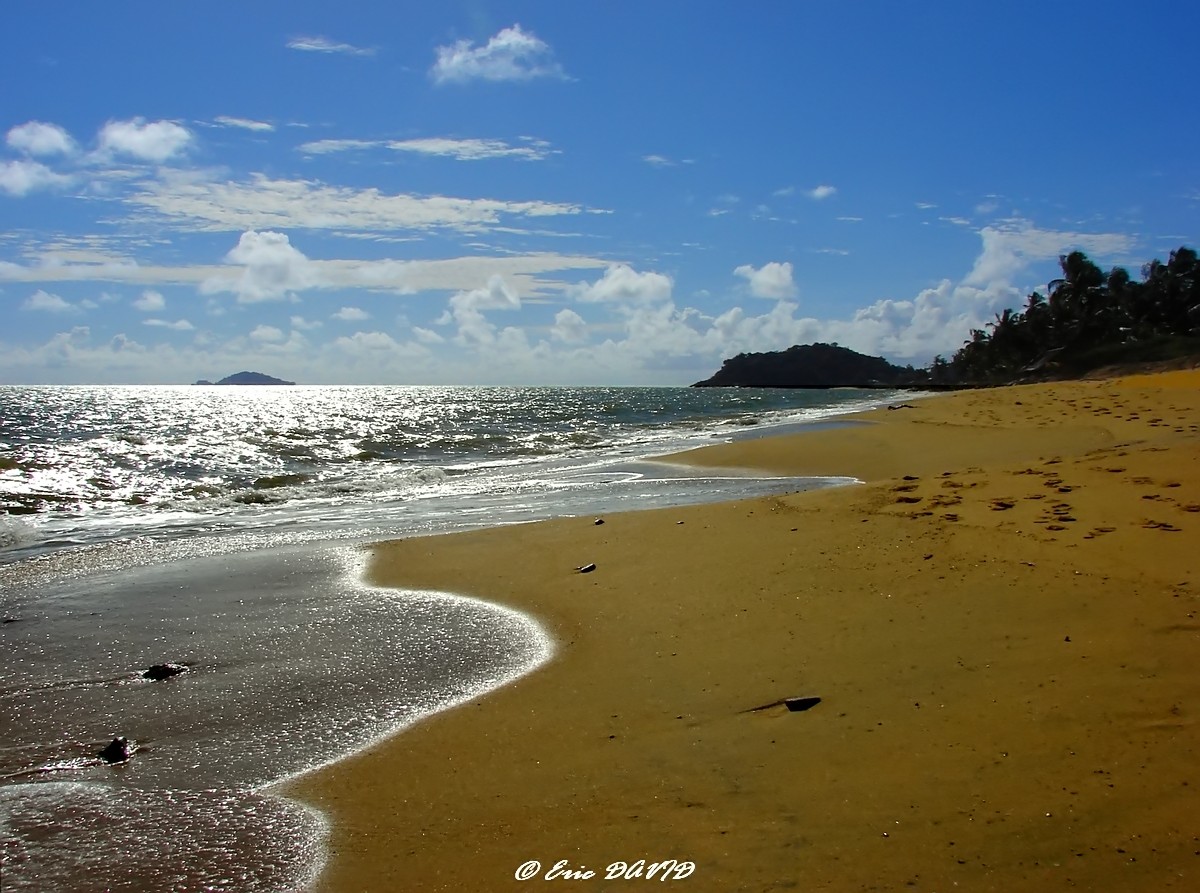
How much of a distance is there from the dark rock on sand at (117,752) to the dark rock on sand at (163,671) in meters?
1.21

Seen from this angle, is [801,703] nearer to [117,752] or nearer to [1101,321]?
[117,752]

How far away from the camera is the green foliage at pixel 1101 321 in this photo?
79.4m

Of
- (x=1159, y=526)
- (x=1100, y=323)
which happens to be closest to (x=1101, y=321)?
(x=1100, y=323)

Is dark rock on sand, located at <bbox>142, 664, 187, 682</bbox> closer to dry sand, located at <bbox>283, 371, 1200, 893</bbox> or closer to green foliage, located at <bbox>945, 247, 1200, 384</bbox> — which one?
dry sand, located at <bbox>283, 371, 1200, 893</bbox>

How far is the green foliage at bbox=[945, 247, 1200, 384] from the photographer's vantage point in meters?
79.4

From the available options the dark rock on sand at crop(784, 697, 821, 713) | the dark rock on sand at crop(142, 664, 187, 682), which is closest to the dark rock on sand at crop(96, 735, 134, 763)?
the dark rock on sand at crop(142, 664, 187, 682)

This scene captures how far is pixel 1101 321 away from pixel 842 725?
329 ft

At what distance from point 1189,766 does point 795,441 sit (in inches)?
835

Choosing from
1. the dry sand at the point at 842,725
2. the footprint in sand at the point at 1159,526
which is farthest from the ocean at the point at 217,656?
the footprint in sand at the point at 1159,526

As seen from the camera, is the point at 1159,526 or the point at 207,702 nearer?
the point at 207,702

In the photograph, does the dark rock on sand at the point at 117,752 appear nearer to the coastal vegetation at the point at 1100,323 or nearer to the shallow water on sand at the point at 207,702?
the shallow water on sand at the point at 207,702

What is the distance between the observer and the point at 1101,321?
8762 centimetres

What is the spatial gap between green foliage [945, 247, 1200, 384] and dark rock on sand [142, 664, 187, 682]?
83440 millimetres

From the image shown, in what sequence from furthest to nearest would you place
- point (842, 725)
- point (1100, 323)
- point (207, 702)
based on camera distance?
1. point (1100, 323)
2. point (207, 702)
3. point (842, 725)
